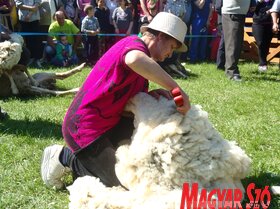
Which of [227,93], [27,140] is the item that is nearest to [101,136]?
[27,140]

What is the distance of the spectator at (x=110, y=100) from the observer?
292cm

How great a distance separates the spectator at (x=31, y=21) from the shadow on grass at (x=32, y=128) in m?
4.64

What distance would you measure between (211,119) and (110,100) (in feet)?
7.78

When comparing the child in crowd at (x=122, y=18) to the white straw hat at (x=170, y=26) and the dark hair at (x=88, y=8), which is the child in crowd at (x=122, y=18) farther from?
the white straw hat at (x=170, y=26)

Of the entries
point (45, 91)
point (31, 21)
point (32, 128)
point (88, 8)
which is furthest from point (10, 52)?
point (88, 8)

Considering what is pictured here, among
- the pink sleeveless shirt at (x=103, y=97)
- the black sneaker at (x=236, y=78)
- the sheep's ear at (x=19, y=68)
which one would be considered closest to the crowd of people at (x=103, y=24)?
the black sneaker at (x=236, y=78)

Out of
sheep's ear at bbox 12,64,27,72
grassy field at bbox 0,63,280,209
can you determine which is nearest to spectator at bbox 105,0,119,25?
grassy field at bbox 0,63,280,209

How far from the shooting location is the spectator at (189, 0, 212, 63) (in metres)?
10.9

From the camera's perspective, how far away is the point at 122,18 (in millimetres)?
10523

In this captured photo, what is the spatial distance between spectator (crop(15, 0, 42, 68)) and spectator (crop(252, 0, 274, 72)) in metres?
4.68

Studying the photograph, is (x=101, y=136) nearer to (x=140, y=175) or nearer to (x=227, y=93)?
(x=140, y=175)

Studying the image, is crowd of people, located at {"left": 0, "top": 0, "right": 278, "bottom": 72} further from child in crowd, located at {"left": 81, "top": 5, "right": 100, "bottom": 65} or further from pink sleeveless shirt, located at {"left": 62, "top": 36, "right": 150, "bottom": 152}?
pink sleeveless shirt, located at {"left": 62, "top": 36, "right": 150, "bottom": 152}

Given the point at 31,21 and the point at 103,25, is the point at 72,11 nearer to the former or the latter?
the point at 103,25

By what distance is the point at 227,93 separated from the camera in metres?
6.71
